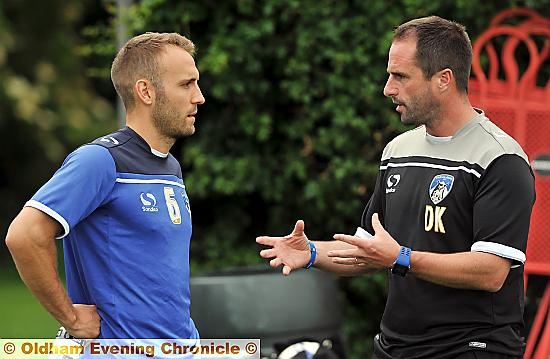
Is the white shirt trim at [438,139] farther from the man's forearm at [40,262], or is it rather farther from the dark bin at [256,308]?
the dark bin at [256,308]

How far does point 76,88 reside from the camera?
20297 mm

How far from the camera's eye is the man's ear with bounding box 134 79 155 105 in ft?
12.6

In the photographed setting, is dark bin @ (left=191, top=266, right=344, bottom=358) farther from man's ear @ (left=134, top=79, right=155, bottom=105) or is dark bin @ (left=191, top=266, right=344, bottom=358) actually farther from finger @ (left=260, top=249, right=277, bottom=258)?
man's ear @ (left=134, top=79, right=155, bottom=105)

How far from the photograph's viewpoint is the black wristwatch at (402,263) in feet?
11.6

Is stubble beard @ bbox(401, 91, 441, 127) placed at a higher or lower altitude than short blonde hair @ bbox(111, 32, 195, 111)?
lower

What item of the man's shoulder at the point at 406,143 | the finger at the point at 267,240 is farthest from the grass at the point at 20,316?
the man's shoulder at the point at 406,143

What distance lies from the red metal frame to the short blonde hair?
98.1 inches

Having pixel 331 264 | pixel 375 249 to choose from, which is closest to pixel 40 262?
pixel 375 249

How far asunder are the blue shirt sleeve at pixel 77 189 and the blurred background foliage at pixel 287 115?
298cm

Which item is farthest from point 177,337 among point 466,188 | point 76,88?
point 76,88

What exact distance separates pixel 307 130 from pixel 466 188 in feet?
9.69

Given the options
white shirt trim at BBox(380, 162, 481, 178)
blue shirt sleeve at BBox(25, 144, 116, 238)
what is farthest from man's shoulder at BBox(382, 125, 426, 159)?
blue shirt sleeve at BBox(25, 144, 116, 238)

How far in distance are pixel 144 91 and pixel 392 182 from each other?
1.01 meters

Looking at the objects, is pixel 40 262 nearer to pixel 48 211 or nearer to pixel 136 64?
pixel 48 211
